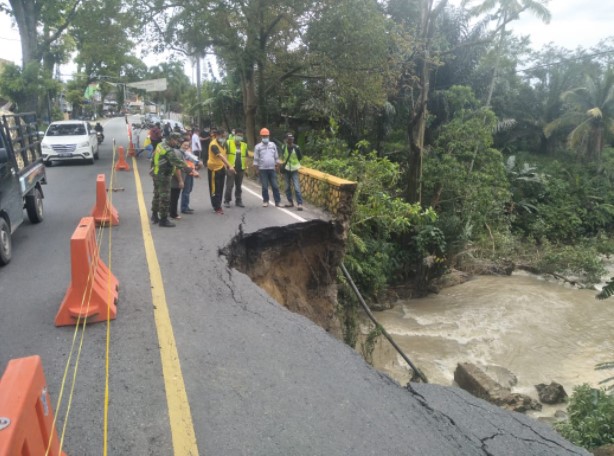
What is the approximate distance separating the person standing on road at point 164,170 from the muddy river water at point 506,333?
576cm

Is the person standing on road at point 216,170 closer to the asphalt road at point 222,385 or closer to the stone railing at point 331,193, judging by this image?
the stone railing at point 331,193

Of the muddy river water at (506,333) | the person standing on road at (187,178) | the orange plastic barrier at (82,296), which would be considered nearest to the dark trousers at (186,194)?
the person standing on road at (187,178)

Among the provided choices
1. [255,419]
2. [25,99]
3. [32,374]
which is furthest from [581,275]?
[25,99]

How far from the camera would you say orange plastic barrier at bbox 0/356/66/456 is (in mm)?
2154

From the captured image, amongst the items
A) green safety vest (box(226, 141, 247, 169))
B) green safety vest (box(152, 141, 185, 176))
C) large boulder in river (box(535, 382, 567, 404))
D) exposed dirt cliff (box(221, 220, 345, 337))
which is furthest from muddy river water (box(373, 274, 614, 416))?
green safety vest (box(152, 141, 185, 176))

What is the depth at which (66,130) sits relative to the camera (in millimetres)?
20453

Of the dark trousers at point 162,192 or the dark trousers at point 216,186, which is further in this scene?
the dark trousers at point 216,186

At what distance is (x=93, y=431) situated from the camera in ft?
11.0

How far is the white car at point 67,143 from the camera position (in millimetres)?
19250

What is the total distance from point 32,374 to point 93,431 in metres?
1.10

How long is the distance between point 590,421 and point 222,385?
588 centimetres

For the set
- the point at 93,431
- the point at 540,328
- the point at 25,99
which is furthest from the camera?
the point at 25,99

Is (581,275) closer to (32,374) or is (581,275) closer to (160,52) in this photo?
(160,52)

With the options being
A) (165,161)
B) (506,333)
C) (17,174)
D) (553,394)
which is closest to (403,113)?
(506,333)
